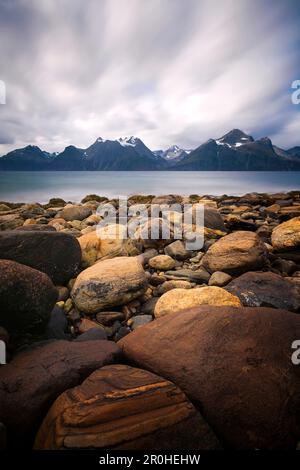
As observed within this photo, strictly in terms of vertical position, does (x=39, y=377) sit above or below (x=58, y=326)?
above

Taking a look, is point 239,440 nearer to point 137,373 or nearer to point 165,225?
point 137,373

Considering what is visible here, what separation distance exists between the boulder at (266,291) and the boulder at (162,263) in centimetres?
157

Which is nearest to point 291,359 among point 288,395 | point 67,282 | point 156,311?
point 288,395

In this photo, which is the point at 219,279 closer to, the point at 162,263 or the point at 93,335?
the point at 162,263

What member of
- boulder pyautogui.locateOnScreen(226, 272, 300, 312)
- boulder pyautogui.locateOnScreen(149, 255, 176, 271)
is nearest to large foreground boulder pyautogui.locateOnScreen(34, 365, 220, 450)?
boulder pyautogui.locateOnScreen(226, 272, 300, 312)

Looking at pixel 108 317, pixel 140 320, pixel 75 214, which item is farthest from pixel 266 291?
pixel 75 214

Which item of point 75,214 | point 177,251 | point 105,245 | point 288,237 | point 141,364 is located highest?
point 75,214

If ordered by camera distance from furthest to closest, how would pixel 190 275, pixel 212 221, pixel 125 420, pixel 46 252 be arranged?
pixel 212 221
pixel 190 275
pixel 46 252
pixel 125 420

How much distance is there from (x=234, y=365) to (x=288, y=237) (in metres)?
4.45

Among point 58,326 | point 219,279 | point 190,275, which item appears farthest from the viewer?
point 190,275

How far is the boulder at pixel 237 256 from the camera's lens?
14.8 ft

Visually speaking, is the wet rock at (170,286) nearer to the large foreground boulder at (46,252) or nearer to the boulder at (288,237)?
the large foreground boulder at (46,252)

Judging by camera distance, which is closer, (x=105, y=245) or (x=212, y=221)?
(x=105, y=245)

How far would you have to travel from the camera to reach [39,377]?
1.94m
